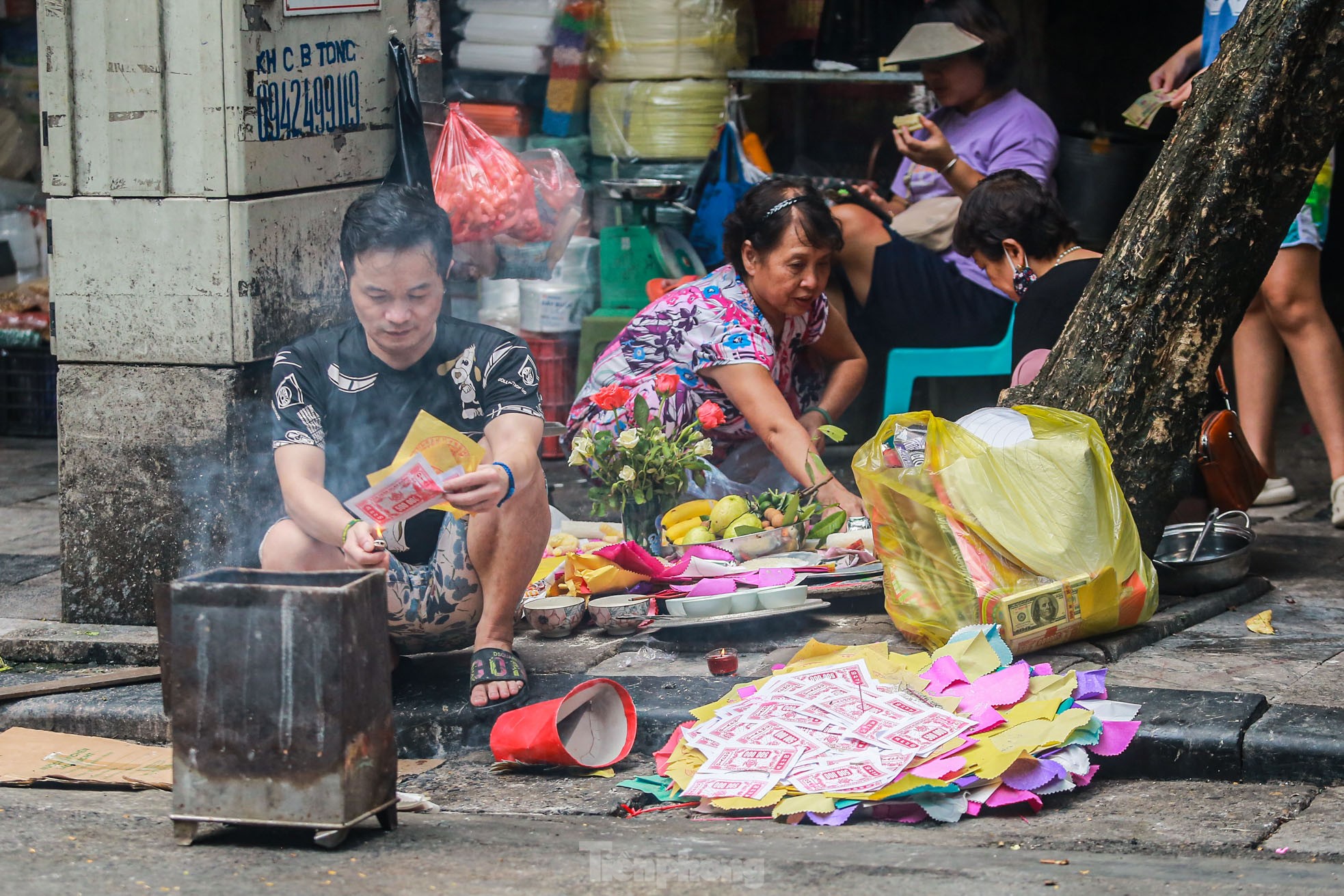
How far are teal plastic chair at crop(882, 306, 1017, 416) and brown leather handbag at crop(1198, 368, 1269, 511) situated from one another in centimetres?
124

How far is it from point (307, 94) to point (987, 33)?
2.78 metres

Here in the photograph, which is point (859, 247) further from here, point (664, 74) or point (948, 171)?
point (664, 74)

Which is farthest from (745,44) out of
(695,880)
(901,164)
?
(695,880)

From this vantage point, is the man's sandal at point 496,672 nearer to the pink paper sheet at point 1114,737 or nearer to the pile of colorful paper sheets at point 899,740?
the pile of colorful paper sheets at point 899,740

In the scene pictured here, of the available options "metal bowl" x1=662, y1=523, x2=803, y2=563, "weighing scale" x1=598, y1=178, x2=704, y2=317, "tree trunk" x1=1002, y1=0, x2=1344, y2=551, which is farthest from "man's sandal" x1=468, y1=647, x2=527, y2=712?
"weighing scale" x1=598, y1=178, x2=704, y2=317

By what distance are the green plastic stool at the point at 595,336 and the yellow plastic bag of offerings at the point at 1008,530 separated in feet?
8.14

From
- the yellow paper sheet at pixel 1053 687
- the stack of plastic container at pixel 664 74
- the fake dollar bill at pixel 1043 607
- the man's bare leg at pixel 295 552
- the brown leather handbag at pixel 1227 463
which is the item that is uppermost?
the stack of plastic container at pixel 664 74

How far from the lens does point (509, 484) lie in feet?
11.8

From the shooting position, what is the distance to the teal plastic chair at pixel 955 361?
18.5ft

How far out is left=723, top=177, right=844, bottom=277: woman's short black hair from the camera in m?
4.84

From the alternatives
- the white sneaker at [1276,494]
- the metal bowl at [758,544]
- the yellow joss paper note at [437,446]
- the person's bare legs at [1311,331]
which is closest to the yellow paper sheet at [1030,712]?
the metal bowl at [758,544]

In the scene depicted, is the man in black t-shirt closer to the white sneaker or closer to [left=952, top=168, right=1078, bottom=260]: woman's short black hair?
[left=952, top=168, right=1078, bottom=260]: woman's short black hair

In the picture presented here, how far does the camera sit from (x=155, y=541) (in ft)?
13.8

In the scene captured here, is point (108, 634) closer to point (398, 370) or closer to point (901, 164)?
point (398, 370)
